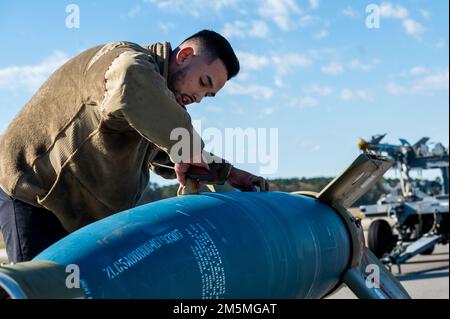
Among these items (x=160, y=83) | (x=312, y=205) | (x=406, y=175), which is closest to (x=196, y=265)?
(x=160, y=83)

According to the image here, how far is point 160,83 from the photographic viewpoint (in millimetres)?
2076

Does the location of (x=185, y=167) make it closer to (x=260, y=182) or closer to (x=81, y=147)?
(x=81, y=147)

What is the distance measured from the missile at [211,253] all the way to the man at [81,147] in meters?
0.33

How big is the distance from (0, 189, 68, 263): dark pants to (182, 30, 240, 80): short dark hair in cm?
97

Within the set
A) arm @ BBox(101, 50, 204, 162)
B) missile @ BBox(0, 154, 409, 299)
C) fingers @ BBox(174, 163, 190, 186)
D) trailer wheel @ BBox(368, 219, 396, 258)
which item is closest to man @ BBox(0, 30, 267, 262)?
fingers @ BBox(174, 163, 190, 186)

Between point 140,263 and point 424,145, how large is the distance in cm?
1129

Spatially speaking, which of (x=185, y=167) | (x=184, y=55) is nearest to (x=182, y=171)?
(x=185, y=167)

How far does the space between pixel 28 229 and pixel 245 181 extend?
0.99 meters

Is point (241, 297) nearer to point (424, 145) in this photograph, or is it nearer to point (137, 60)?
point (137, 60)

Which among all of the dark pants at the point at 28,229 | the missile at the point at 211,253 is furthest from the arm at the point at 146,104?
the dark pants at the point at 28,229

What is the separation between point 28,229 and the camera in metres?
2.52

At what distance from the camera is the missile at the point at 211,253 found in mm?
1584

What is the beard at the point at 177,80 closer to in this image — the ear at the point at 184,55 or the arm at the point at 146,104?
the ear at the point at 184,55

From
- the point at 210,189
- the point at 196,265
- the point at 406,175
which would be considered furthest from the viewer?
the point at 406,175
